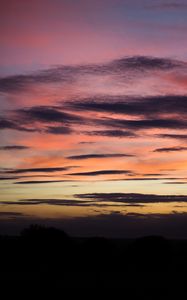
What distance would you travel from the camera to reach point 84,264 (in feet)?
137

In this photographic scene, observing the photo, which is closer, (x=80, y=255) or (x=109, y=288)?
(x=109, y=288)

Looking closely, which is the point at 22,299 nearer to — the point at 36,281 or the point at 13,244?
the point at 36,281

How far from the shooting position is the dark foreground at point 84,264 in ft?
98.5

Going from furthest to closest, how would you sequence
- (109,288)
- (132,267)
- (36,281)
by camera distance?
(132,267)
(36,281)
(109,288)

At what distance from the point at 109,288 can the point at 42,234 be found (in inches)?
815

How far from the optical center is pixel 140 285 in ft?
96.2

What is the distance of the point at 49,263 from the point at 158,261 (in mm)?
9915

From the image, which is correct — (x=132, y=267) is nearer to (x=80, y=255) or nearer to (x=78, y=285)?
(x=80, y=255)

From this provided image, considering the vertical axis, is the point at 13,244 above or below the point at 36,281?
above

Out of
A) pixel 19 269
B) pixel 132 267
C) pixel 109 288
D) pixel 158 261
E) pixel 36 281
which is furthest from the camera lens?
pixel 158 261

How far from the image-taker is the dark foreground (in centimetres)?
3003

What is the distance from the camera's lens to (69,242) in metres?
47.7

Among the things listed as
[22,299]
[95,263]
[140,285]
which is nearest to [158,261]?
[95,263]

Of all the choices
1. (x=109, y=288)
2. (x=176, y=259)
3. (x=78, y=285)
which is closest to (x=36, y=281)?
(x=78, y=285)
